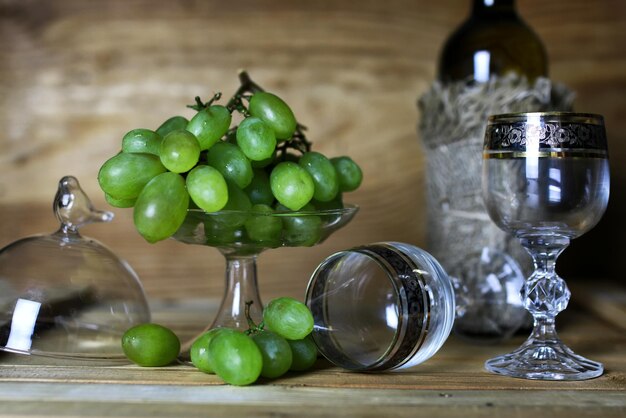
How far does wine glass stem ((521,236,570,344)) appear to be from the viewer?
0.77 metres

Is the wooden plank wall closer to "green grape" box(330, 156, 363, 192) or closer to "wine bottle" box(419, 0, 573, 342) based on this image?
"wine bottle" box(419, 0, 573, 342)

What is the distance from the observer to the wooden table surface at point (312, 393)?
0.62 metres

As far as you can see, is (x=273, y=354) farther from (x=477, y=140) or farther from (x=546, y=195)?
(x=477, y=140)

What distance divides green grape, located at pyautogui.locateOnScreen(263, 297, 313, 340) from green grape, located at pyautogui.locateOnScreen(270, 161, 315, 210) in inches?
3.7

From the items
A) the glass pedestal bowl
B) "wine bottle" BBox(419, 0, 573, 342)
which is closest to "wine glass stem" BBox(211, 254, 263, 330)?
the glass pedestal bowl

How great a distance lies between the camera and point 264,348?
0.70 meters

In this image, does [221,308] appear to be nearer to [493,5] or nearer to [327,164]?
[327,164]

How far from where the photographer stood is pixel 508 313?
933 millimetres

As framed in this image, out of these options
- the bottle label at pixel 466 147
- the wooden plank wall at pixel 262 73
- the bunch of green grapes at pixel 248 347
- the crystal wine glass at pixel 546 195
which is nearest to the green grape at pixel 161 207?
the bunch of green grapes at pixel 248 347

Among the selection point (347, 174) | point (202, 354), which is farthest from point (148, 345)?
point (347, 174)

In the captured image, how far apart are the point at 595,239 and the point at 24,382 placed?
945mm

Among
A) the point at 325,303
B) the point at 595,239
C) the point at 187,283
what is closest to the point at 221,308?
the point at 325,303

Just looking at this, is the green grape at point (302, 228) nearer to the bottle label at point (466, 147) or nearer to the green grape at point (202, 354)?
the green grape at point (202, 354)

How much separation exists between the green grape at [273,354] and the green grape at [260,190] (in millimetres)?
A: 137
